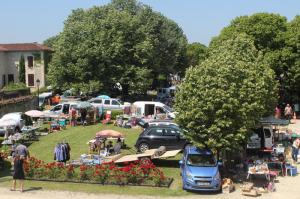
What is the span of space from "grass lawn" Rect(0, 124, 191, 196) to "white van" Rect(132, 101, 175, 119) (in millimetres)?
4260

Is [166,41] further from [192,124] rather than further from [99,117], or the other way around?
[192,124]

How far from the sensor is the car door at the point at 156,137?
2784 centimetres

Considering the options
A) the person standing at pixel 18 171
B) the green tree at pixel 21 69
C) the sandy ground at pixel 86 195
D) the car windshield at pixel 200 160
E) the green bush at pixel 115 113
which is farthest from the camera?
the green tree at pixel 21 69

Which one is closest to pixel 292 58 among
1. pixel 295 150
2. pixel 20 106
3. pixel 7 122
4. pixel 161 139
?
pixel 295 150

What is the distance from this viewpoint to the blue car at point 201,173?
2050cm

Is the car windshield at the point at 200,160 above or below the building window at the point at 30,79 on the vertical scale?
below

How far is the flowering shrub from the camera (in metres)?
21.5

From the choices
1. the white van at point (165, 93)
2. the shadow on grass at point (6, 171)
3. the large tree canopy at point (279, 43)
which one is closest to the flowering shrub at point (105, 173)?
the shadow on grass at point (6, 171)

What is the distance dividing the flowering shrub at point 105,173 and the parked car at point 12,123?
10.6m

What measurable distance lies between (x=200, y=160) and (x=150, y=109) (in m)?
21.2

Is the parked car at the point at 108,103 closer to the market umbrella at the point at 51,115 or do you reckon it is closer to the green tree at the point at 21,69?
the market umbrella at the point at 51,115

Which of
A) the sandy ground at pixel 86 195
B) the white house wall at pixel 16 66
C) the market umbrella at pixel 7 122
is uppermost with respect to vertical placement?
the white house wall at pixel 16 66

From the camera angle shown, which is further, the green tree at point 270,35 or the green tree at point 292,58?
the green tree at point 270,35

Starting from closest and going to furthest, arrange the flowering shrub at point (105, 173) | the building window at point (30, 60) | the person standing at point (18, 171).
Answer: the person standing at point (18, 171)
the flowering shrub at point (105, 173)
the building window at point (30, 60)
